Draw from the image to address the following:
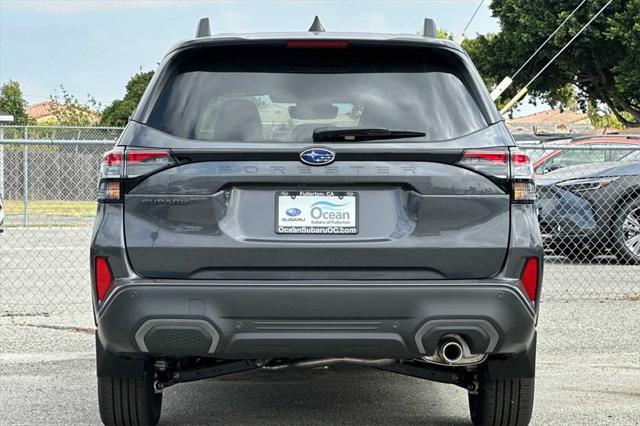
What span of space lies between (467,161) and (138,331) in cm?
145

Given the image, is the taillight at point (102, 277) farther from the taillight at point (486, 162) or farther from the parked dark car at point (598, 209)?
the parked dark car at point (598, 209)

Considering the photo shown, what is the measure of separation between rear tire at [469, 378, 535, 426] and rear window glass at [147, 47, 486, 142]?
1233 millimetres

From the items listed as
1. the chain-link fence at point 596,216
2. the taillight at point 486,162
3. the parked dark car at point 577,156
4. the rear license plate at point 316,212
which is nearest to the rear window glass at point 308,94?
the taillight at point 486,162

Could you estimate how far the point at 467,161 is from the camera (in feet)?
13.5

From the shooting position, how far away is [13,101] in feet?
175

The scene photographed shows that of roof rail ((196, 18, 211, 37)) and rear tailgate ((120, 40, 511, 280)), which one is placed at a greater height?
roof rail ((196, 18, 211, 37))

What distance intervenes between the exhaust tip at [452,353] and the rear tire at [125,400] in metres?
1.36

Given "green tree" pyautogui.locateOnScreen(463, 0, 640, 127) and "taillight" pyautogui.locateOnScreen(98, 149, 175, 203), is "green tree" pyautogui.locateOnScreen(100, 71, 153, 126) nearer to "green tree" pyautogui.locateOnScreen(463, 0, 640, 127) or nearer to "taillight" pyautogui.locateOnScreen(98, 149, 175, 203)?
"green tree" pyautogui.locateOnScreen(463, 0, 640, 127)

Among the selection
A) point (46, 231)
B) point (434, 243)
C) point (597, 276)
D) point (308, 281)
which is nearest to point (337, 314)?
point (308, 281)

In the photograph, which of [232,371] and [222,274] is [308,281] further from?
[232,371]

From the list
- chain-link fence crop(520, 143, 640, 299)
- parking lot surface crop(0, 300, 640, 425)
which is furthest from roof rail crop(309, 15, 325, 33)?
chain-link fence crop(520, 143, 640, 299)

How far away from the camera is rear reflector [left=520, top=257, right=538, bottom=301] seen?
412cm

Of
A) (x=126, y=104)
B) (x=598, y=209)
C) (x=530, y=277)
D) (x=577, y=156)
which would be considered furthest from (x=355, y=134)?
(x=126, y=104)

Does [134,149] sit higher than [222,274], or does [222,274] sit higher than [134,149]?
[134,149]
